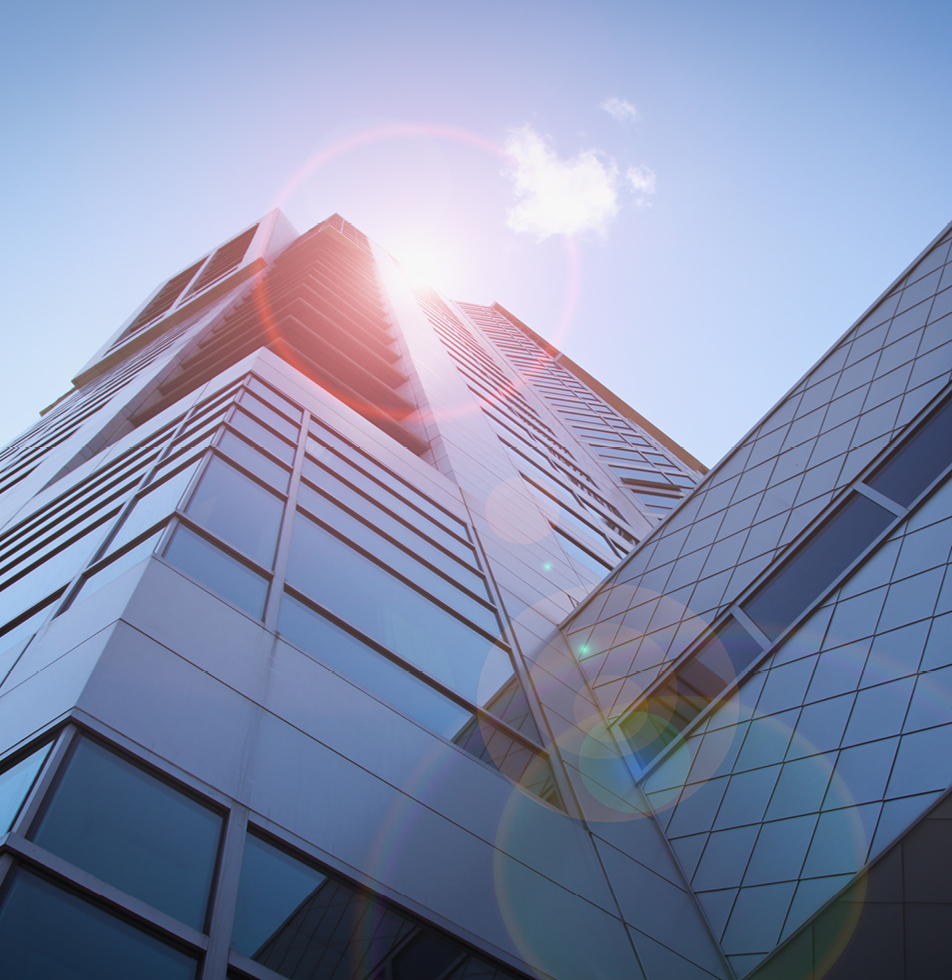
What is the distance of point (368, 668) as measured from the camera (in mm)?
7152

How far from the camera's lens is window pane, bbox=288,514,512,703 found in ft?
25.7

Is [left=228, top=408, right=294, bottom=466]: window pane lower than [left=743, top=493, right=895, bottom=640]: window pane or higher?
higher

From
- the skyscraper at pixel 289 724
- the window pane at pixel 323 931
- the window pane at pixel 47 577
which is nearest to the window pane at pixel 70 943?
the skyscraper at pixel 289 724

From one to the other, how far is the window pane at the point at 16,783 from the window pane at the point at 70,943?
382mm

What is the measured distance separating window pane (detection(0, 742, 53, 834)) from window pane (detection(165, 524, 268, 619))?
2297 mm

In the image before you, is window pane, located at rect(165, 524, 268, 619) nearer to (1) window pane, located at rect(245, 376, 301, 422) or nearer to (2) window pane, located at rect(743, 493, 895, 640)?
(1) window pane, located at rect(245, 376, 301, 422)

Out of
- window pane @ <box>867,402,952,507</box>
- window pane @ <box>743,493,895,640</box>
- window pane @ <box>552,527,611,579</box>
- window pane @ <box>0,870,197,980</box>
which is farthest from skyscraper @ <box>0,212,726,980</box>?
window pane @ <box>867,402,952,507</box>

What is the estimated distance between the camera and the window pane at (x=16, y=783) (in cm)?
391

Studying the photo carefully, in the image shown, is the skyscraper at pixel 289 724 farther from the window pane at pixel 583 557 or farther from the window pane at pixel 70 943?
the window pane at pixel 583 557

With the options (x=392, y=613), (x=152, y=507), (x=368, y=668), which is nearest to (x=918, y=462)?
(x=392, y=613)

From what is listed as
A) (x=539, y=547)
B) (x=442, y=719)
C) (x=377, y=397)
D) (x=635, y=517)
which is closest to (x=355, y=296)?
(x=377, y=397)

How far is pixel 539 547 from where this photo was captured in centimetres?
1447

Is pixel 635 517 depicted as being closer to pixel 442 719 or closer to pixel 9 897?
pixel 442 719

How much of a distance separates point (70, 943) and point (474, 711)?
4692 millimetres
